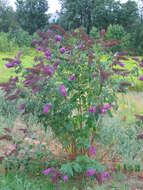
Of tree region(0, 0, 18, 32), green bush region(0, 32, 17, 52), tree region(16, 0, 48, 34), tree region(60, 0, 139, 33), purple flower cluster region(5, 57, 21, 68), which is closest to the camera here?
purple flower cluster region(5, 57, 21, 68)

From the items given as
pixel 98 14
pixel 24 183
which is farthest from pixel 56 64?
pixel 98 14

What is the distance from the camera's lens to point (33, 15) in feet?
115

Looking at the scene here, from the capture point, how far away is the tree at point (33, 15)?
114ft

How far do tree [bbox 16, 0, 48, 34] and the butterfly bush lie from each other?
105 ft

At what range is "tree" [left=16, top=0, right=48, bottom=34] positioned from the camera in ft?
114

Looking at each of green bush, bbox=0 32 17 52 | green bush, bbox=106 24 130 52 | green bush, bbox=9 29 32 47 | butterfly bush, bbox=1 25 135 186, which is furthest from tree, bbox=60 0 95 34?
butterfly bush, bbox=1 25 135 186

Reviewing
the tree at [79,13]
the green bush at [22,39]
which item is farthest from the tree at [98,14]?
the green bush at [22,39]

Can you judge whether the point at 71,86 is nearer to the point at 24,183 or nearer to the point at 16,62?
the point at 16,62

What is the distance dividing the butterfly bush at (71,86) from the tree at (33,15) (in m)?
32.0

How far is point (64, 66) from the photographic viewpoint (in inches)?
123

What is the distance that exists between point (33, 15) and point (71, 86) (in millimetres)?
33218

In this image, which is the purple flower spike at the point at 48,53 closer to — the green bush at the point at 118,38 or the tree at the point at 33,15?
the green bush at the point at 118,38

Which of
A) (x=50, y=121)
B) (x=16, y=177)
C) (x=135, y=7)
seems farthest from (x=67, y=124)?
(x=135, y=7)

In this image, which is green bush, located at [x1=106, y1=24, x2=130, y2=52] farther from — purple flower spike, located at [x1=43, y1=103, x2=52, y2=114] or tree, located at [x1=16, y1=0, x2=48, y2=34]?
tree, located at [x1=16, y1=0, x2=48, y2=34]
